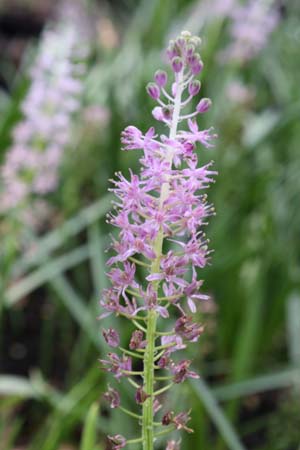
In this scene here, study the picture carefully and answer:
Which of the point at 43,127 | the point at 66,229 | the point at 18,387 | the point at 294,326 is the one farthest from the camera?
the point at 66,229

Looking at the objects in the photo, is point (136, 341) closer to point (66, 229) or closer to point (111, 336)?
point (111, 336)

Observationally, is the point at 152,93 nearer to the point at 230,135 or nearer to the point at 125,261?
the point at 125,261

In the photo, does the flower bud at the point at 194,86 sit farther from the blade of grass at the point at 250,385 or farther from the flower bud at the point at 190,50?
the blade of grass at the point at 250,385

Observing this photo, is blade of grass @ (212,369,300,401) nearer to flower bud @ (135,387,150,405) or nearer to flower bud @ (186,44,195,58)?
flower bud @ (135,387,150,405)

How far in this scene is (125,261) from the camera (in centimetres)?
125

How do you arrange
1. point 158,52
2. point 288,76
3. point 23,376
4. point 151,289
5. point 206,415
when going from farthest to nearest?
1. point 288,76
2. point 158,52
3. point 23,376
4. point 206,415
5. point 151,289

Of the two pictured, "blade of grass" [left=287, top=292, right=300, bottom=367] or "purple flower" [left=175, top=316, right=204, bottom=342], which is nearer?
"purple flower" [left=175, top=316, right=204, bottom=342]

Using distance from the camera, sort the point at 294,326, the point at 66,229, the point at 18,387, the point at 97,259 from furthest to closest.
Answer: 1. the point at 66,229
2. the point at 294,326
3. the point at 97,259
4. the point at 18,387

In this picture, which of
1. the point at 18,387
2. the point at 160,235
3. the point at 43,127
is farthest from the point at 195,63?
the point at 18,387

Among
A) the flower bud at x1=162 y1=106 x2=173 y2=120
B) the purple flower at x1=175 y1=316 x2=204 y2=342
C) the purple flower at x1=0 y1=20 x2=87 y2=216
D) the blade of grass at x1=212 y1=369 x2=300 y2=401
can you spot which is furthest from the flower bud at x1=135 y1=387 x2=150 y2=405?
the blade of grass at x1=212 y1=369 x2=300 y2=401

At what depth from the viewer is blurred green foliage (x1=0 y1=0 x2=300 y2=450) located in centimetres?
329

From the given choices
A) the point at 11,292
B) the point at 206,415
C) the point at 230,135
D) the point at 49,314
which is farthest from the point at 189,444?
the point at 230,135

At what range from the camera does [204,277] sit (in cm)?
358

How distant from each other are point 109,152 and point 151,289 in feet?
9.69
